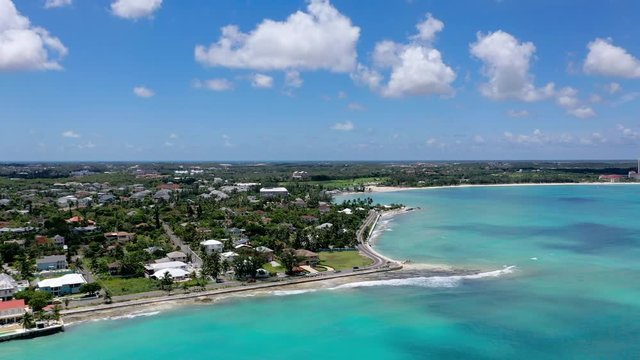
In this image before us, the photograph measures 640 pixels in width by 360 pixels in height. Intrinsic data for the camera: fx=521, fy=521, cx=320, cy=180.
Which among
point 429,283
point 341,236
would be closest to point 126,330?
point 429,283

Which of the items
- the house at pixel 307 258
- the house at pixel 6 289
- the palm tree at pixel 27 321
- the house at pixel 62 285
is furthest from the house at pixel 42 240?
the house at pixel 307 258

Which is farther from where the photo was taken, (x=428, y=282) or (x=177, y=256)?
(x=177, y=256)

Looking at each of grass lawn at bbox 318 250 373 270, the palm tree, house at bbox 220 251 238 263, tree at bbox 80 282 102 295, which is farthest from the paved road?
the palm tree

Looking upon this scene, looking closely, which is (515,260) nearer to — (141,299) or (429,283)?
(429,283)

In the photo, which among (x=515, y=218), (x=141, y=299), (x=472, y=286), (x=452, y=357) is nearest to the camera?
(x=452, y=357)

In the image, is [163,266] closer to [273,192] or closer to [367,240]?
[367,240]

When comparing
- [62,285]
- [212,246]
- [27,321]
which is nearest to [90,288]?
[62,285]
